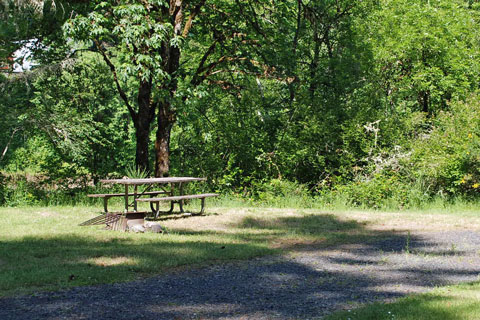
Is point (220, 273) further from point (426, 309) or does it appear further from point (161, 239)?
point (426, 309)

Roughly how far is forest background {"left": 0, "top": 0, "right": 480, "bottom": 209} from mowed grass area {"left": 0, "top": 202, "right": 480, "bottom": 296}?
232 cm

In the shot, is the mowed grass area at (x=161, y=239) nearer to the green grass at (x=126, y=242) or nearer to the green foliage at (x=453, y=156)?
the green grass at (x=126, y=242)

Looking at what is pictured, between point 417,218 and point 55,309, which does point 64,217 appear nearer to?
point 55,309

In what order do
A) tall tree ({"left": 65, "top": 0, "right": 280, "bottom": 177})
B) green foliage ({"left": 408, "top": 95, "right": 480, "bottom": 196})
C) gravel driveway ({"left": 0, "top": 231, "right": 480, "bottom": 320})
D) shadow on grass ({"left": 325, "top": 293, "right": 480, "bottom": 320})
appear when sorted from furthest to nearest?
green foliage ({"left": 408, "top": 95, "right": 480, "bottom": 196}) < tall tree ({"left": 65, "top": 0, "right": 280, "bottom": 177}) < gravel driveway ({"left": 0, "top": 231, "right": 480, "bottom": 320}) < shadow on grass ({"left": 325, "top": 293, "right": 480, "bottom": 320})

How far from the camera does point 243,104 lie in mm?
16719

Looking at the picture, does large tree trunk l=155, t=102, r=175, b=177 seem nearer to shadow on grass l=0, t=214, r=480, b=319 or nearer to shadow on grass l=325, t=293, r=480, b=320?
shadow on grass l=0, t=214, r=480, b=319

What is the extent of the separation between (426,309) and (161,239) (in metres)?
5.05

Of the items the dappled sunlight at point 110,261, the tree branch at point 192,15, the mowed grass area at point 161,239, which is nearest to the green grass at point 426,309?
the mowed grass area at point 161,239

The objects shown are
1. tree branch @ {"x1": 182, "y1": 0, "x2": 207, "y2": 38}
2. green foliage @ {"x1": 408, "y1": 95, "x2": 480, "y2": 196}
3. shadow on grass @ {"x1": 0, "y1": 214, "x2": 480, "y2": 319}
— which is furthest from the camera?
tree branch @ {"x1": 182, "y1": 0, "x2": 207, "y2": 38}

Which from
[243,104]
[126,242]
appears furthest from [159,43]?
[126,242]

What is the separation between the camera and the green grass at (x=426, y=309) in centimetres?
452

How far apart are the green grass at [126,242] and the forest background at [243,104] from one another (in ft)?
9.47

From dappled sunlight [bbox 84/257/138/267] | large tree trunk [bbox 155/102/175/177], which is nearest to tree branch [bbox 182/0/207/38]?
large tree trunk [bbox 155/102/175/177]

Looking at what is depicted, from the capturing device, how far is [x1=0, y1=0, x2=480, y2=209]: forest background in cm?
1380
